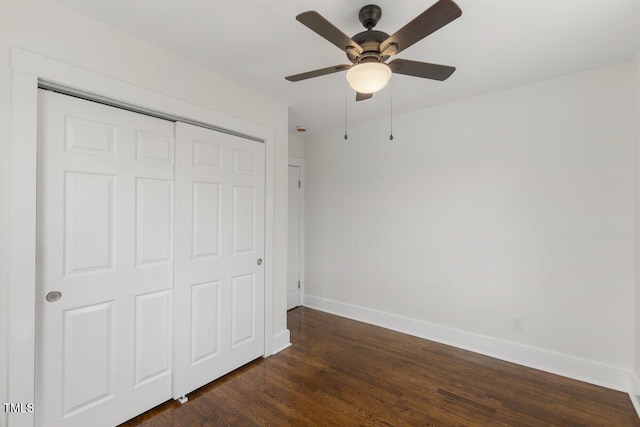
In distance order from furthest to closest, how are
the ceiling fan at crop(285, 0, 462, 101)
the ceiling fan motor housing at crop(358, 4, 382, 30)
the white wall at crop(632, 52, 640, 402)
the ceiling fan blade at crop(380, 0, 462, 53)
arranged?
the white wall at crop(632, 52, 640, 402), the ceiling fan motor housing at crop(358, 4, 382, 30), the ceiling fan at crop(285, 0, 462, 101), the ceiling fan blade at crop(380, 0, 462, 53)

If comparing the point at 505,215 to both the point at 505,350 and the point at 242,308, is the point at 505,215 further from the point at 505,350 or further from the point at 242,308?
the point at 242,308

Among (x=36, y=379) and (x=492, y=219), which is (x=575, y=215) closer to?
(x=492, y=219)

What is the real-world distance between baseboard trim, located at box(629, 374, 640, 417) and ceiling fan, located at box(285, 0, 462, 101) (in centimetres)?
250

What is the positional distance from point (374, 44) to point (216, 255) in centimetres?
186

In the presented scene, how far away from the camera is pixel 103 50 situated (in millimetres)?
1744

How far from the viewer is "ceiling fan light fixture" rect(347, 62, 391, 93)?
1459 millimetres

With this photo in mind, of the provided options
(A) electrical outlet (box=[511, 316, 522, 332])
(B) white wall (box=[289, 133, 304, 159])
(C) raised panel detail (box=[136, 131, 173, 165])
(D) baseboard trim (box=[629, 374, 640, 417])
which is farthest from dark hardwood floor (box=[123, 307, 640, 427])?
(B) white wall (box=[289, 133, 304, 159])

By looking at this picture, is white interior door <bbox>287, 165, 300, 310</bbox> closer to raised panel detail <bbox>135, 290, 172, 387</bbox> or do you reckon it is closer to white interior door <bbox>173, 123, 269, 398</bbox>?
white interior door <bbox>173, 123, 269, 398</bbox>

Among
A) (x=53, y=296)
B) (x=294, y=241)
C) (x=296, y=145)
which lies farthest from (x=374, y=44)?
(x=294, y=241)

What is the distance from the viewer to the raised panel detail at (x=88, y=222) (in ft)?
5.46

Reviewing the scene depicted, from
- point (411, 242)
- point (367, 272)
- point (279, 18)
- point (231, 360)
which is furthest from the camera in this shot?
point (367, 272)

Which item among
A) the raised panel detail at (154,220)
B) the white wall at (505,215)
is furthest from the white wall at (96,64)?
the white wall at (505,215)

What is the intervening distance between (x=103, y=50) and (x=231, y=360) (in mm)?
2379

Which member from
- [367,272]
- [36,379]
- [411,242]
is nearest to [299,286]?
[367,272]
